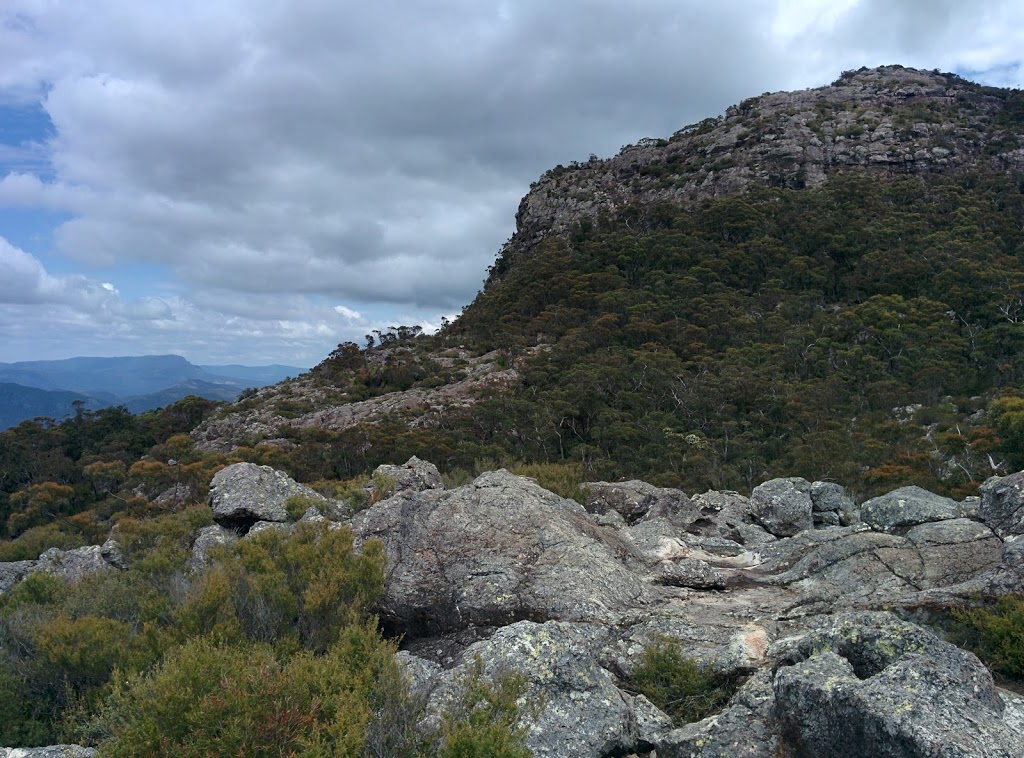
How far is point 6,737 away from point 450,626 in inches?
216

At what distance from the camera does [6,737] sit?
701 centimetres

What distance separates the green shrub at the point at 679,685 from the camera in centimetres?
705

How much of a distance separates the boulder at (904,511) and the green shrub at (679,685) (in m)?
7.25

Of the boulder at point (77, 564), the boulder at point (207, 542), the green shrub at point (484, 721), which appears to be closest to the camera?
the green shrub at point (484, 721)

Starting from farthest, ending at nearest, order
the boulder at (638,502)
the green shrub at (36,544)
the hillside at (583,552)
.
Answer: the green shrub at (36,544) → the boulder at (638,502) → the hillside at (583,552)

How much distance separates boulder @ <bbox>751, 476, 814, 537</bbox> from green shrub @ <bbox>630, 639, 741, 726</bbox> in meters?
10.7

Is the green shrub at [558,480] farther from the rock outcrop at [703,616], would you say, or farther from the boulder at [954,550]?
the boulder at [954,550]

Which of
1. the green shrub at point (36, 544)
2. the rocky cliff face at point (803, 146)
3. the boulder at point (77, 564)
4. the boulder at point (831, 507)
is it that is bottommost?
the green shrub at point (36, 544)

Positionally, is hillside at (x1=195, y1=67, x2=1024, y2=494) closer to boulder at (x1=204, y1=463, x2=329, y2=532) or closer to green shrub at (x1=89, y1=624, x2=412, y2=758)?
boulder at (x1=204, y1=463, x2=329, y2=532)

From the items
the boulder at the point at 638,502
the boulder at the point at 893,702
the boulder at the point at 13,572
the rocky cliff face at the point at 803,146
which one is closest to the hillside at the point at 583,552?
the boulder at the point at 893,702

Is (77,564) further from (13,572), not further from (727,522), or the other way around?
(727,522)

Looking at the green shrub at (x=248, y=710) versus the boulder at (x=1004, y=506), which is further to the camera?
the boulder at (x=1004, y=506)

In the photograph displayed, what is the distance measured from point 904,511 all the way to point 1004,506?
188 centimetres

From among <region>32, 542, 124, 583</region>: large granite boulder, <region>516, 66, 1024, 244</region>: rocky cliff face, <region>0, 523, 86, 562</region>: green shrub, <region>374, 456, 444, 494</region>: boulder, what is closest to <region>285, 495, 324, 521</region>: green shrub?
<region>374, 456, 444, 494</region>: boulder
